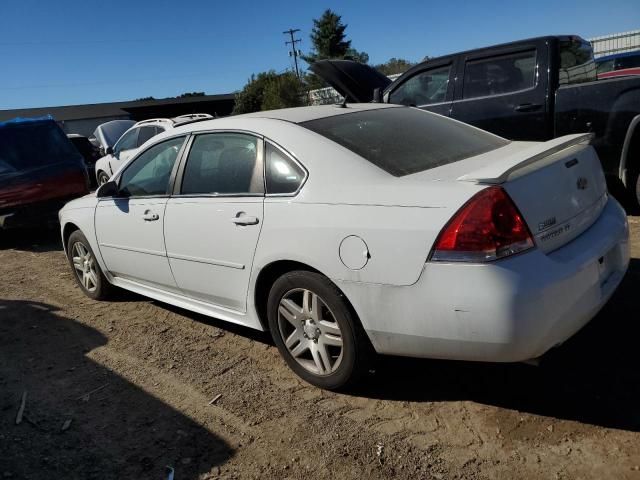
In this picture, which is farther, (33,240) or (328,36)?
(328,36)

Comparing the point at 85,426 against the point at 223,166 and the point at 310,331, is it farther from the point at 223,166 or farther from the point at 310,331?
the point at 223,166

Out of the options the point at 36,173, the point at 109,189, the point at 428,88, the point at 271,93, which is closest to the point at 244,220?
the point at 109,189

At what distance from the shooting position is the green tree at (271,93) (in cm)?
3409

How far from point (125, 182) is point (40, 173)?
4.65 m

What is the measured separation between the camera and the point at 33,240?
354 inches

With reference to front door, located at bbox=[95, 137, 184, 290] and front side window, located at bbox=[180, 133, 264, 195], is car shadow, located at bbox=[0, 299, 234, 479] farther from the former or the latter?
front side window, located at bbox=[180, 133, 264, 195]

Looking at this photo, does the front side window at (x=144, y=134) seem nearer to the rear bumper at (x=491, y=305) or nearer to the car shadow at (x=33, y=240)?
the car shadow at (x=33, y=240)

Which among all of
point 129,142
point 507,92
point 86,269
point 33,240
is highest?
point 507,92

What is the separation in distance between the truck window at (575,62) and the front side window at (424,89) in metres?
1.31

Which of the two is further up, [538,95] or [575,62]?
[575,62]

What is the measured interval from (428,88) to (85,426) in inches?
223

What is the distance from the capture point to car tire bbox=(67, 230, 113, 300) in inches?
201

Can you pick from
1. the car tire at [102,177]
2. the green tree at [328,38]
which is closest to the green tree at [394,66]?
the green tree at [328,38]

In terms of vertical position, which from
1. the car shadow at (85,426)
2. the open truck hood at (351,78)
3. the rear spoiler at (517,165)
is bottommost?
the car shadow at (85,426)
